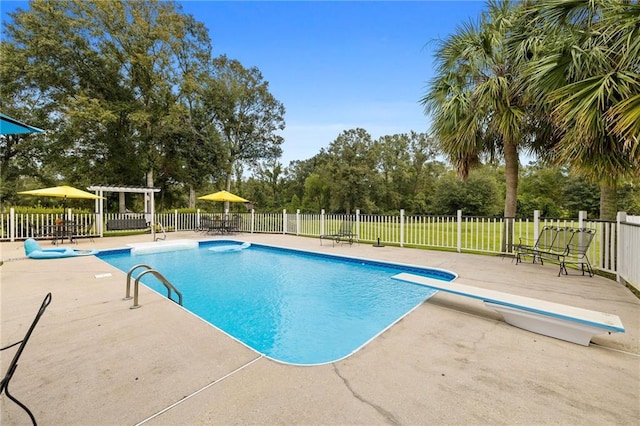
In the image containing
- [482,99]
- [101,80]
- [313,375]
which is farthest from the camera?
[101,80]

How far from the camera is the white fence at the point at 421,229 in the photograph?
16.9ft

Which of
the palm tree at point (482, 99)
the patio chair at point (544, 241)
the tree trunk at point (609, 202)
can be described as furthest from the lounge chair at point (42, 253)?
the tree trunk at point (609, 202)

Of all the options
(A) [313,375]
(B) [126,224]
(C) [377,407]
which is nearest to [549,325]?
(C) [377,407]

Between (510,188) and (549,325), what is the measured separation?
604 centimetres

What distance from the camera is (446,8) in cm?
877

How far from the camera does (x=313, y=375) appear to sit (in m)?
2.30

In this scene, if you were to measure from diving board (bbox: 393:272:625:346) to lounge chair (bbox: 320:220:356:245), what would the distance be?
263 inches

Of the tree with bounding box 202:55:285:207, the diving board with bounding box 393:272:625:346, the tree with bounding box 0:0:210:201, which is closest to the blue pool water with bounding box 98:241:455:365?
the diving board with bounding box 393:272:625:346

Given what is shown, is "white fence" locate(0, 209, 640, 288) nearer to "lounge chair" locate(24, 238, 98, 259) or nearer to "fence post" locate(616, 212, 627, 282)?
"fence post" locate(616, 212, 627, 282)

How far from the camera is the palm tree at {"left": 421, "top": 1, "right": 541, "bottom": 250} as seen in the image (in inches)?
274

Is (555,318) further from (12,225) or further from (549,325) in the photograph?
(12,225)

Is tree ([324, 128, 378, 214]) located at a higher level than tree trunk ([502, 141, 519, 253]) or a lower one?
higher

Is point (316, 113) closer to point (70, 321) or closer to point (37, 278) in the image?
point (37, 278)

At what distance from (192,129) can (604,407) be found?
22.3 metres
